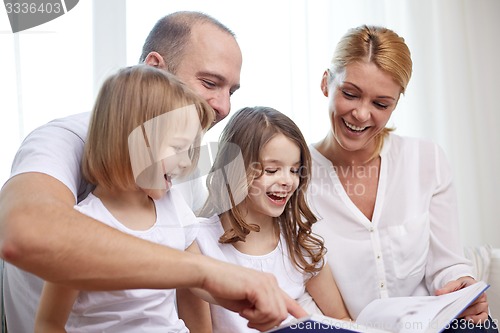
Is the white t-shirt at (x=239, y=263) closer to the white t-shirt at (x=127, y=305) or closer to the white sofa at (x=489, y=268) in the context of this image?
the white t-shirt at (x=127, y=305)

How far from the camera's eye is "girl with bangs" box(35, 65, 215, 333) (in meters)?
1.05

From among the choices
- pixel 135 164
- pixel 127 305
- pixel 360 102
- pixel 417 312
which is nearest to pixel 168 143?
pixel 135 164

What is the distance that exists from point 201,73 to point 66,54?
0.68 meters

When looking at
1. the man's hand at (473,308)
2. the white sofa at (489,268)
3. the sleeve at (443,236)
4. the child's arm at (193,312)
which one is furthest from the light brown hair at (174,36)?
the white sofa at (489,268)

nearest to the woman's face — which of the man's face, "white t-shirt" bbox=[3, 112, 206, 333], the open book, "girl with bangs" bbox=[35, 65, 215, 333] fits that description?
the man's face

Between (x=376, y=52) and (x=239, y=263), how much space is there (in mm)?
688

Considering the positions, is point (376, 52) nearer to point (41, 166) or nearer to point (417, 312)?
point (417, 312)

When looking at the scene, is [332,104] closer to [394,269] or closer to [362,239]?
[362,239]

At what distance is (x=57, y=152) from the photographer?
1.05 metres

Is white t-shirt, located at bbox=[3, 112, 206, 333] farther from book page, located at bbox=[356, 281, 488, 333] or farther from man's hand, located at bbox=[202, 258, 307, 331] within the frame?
book page, located at bbox=[356, 281, 488, 333]

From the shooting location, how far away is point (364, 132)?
5.49ft

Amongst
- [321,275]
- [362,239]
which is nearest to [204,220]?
[321,275]

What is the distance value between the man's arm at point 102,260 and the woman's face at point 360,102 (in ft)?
2.93

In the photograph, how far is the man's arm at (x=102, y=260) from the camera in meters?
0.76
